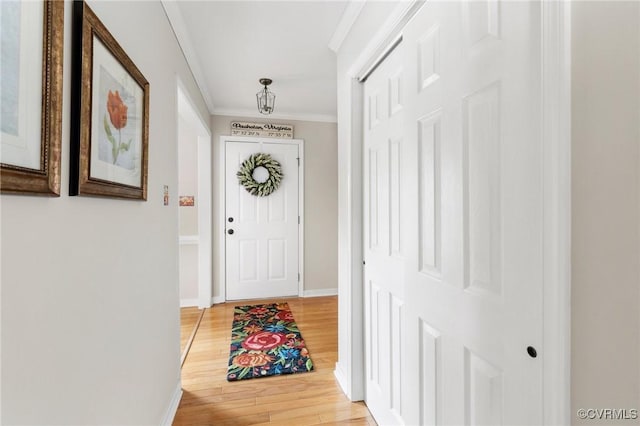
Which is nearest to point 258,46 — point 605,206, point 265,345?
point 605,206

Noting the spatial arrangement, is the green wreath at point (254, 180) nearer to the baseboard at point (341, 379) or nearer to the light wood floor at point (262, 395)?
the light wood floor at point (262, 395)

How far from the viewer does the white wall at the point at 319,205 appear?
4246 mm

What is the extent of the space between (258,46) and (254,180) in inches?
75.8

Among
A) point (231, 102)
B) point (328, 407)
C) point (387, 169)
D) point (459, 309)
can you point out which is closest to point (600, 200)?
point (459, 309)

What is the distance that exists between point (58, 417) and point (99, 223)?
557mm

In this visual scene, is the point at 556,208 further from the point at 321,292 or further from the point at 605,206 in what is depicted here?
the point at 321,292

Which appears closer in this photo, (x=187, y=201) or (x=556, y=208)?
(x=556, y=208)

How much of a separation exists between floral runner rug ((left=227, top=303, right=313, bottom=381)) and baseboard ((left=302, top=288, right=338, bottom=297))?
58 cm

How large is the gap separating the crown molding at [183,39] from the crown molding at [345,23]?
1.02 meters

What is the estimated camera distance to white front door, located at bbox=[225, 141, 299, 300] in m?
4.02

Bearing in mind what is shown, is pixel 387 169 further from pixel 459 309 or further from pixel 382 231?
pixel 459 309

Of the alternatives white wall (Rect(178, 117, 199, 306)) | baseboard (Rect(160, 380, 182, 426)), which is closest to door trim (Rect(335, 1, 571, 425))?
baseboard (Rect(160, 380, 182, 426))

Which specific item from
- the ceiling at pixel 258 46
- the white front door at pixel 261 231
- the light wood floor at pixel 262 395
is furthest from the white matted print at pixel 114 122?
the white front door at pixel 261 231

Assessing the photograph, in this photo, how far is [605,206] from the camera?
1.97ft
